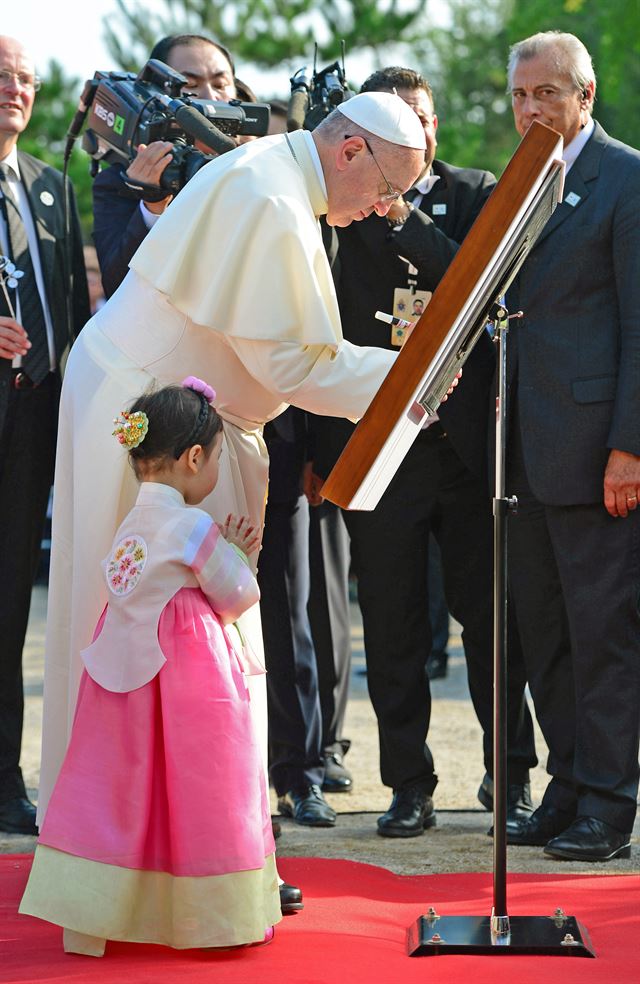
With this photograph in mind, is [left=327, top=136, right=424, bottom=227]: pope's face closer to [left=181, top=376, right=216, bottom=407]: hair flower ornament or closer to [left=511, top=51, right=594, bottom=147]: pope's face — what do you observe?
[left=181, top=376, right=216, bottom=407]: hair flower ornament

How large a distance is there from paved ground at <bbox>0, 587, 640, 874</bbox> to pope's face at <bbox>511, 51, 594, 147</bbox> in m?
2.21

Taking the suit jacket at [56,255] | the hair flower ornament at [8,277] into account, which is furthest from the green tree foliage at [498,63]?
the hair flower ornament at [8,277]

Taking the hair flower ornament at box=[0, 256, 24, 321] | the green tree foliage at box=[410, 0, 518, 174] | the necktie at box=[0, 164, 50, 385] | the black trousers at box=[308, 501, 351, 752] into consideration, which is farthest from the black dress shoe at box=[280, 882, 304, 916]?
the green tree foliage at box=[410, 0, 518, 174]

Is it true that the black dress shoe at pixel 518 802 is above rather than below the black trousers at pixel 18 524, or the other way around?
below

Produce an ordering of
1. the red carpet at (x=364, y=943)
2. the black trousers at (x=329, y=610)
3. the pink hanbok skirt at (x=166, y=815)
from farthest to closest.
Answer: the black trousers at (x=329, y=610) < the pink hanbok skirt at (x=166, y=815) < the red carpet at (x=364, y=943)

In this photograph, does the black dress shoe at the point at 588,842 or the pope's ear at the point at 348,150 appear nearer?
the pope's ear at the point at 348,150

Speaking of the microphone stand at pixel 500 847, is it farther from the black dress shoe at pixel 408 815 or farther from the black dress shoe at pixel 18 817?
the black dress shoe at pixel 18 817

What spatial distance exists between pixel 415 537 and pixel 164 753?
1722mm

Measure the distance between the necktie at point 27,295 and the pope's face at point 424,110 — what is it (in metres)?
1.38

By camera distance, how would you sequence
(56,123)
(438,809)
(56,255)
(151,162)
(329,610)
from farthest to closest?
(56,123), (329,610), (438,809), (56,255), (151,162)

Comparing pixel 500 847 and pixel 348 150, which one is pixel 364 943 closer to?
pixel 500 847

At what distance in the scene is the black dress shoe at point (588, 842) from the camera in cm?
443

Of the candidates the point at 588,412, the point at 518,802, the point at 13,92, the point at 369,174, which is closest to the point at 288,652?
the point at 518,802

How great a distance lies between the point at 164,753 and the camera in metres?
3.47
